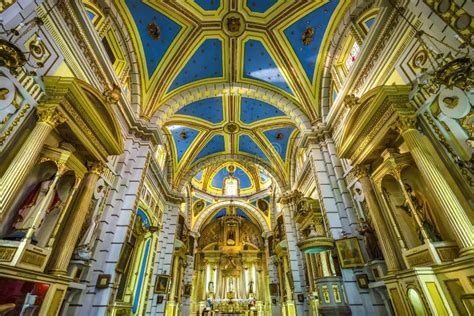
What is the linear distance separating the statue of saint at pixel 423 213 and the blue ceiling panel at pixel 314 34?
22.0ft

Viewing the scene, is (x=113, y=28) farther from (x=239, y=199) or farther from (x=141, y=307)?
(x=239, y=199)

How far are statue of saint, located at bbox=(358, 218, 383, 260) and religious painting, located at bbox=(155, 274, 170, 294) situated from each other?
9700mm

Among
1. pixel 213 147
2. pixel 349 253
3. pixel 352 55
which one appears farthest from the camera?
pixel 213 147

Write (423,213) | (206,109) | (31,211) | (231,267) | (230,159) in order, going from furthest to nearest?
(231,267) < (230,159) < (206,109) < (423,213) < (31,211)

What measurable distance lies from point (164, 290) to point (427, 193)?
39.0ft

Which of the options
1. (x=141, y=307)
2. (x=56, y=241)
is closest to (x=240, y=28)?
(x=56, y=241)

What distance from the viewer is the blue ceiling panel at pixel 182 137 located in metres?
14.2

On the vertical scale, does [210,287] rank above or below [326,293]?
above

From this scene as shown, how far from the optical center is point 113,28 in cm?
795

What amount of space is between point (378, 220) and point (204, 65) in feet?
31.0

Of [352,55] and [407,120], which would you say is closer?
[407,120]

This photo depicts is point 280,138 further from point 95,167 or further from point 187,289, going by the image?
point 187,289

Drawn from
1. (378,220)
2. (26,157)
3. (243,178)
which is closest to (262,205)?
(243,178)

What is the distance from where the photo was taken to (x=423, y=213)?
4.84 m
